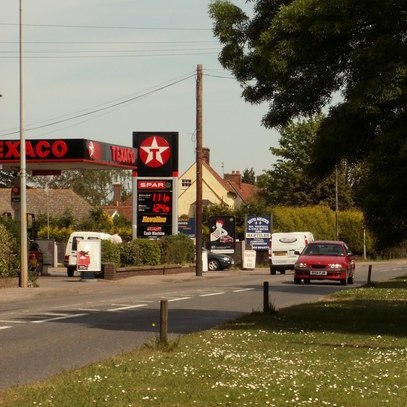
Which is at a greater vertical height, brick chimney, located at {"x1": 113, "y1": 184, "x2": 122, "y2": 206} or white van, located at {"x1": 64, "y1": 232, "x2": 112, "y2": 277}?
brick chimney, located at {"x1": 113, "y1": 184, "x2": 122, "y2": 206}

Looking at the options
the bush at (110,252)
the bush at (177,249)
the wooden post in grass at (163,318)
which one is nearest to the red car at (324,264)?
the bush at (110,252)

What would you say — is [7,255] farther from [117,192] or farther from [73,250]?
[117,192]

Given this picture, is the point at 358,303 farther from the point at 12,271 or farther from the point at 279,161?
the point at 279,161

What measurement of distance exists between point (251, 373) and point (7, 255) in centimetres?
2331

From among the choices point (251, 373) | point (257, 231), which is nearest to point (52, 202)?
point (257, 231)

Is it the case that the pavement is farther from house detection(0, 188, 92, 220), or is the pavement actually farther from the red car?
house detection(0, 188, 92, 220)

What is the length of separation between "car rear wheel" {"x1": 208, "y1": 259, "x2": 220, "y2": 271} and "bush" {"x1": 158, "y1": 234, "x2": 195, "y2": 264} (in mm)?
2823

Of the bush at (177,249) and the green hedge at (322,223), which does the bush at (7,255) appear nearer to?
the bush at (177,249)

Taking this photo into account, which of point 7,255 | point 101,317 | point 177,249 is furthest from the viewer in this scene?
point 177,249

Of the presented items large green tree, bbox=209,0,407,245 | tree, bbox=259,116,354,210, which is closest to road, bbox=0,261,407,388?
large green tree, bbox=209,0,407,245

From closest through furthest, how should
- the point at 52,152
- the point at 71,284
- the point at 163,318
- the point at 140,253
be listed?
the point at 163,318 → the point at 71,284 → the point at 52,152 → the point at 140,253

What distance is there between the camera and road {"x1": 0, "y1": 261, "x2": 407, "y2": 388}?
13703 millimetres

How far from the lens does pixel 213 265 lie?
178ft

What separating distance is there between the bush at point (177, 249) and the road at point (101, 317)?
10.9 meters
